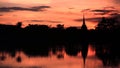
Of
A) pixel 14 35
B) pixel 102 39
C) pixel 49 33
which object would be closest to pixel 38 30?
pixel 49 33

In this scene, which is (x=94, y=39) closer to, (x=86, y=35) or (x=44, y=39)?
(x=86, y=35)

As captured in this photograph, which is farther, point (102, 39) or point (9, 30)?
point (9, 30)

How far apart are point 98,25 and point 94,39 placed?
2048 cm

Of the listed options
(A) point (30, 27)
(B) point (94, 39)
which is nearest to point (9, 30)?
(A) point (30, 27)

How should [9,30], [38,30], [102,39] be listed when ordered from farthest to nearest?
[38,30]
[9,30]
[102,39]

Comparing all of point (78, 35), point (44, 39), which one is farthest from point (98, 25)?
point (44, 39)

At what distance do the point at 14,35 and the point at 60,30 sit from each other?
28.7 metres

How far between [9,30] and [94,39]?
110 ft

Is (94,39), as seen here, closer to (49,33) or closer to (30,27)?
(49,33)

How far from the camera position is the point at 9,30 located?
170m

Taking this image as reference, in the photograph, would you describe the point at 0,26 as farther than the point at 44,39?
Yes

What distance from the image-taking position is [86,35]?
16038cm

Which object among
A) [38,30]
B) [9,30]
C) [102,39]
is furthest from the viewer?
→ [38,30]

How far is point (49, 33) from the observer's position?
175750mm
